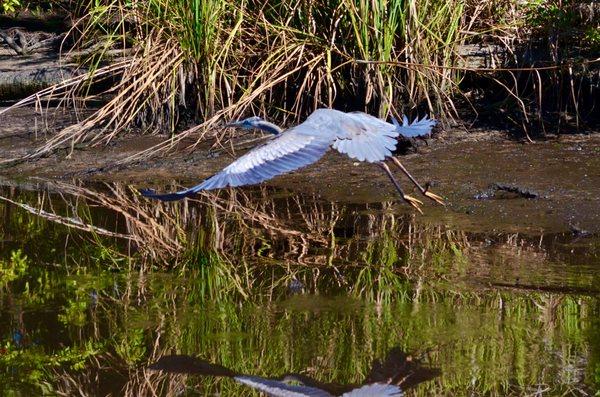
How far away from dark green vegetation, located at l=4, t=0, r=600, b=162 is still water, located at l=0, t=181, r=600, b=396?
1460 mm

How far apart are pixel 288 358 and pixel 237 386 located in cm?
28

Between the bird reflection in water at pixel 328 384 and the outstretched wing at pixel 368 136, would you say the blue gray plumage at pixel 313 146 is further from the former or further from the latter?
the bird reflection in water at pixel 328 384

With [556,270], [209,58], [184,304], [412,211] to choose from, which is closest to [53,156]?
[209,58]

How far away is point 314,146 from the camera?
4688mm

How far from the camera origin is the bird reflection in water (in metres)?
3.26

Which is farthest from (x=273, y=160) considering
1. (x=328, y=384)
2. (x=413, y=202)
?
(x=328, y=384)

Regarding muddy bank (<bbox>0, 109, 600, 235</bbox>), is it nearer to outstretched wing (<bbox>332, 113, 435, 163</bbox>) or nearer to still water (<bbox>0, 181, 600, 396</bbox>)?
still water (<bbox>0, 181, 600, 396</bbox>)

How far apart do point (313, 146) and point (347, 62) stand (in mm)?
2328

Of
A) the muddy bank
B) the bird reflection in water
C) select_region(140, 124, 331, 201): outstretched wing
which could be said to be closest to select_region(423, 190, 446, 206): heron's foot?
the muddy bank

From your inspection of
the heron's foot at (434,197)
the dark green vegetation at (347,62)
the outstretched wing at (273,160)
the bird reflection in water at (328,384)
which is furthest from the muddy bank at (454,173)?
the bird reflection in water at (328,384)

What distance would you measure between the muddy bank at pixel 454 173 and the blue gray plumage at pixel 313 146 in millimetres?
789

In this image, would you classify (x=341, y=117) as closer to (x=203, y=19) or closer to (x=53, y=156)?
(x=203, y=19)

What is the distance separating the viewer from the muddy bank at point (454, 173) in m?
5.46

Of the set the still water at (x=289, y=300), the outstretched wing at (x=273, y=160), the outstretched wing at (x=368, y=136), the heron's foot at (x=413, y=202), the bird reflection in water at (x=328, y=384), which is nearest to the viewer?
the bird reflection in water at (x=328, y=384)
